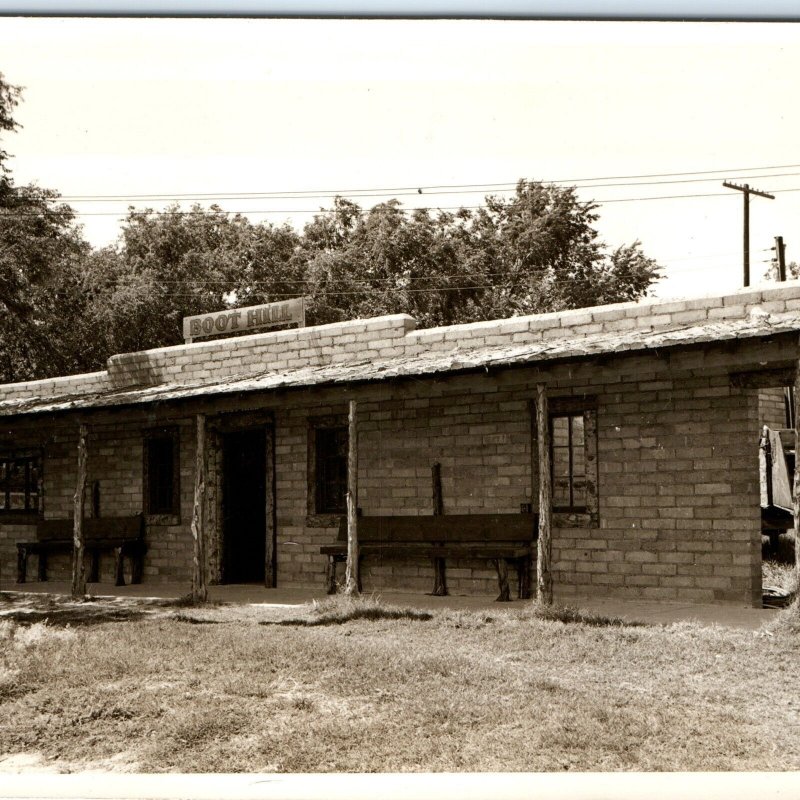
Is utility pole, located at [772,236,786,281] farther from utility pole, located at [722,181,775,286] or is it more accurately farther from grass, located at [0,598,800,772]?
grass, located at [0,598,800,772]

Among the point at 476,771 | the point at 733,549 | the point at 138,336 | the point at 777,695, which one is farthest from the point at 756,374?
the point at 138,336

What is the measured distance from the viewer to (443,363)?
12578 millimetres

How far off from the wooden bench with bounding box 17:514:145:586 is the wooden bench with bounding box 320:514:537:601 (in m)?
4.23

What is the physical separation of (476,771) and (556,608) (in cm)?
512

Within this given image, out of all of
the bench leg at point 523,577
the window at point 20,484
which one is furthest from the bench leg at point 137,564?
the bench leg at point 523,577

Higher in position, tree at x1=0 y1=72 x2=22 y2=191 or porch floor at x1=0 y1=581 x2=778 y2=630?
tree at x1=0 y1=72 x2=22 y2=191

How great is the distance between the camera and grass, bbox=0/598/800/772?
6.85 meters

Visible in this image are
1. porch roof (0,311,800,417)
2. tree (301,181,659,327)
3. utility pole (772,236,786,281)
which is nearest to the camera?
porch roof (0,311,800,417)

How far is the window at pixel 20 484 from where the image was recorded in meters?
20.1

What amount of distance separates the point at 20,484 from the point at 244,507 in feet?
17.1

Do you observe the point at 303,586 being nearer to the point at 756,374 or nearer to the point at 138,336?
the point at 756,374

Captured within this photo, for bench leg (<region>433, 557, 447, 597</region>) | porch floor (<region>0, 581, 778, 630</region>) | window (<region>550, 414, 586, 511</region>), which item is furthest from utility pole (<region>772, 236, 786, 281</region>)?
porch floor (<region>0, 581, 778, 630</region>)

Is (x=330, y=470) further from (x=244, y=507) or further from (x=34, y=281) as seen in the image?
(x=34, y=281)

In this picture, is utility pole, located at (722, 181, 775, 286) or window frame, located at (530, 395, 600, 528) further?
utility pole, located at (722, 181, 775, 286)
